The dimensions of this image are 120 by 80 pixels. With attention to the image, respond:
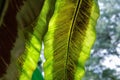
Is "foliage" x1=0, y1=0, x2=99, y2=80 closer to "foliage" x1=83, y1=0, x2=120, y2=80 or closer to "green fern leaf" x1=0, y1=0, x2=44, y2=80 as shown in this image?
"green fern leaf" x1=0, y1=0, x2=44, y2=80

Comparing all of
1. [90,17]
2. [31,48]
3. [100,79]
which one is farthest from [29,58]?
[100,79]

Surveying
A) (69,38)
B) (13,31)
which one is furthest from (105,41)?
(13,31)

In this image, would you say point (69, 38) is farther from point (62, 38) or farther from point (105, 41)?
point (105, 41)

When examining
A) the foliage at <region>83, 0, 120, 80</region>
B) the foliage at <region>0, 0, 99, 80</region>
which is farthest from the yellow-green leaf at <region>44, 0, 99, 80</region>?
the foliage at <region>83, 0, 120, 80</region>

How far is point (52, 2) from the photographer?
0.55 m

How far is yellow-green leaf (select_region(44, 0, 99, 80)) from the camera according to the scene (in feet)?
1.77

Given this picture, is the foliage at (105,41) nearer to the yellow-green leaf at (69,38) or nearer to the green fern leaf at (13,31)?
the yellow-green leaf at (69,38)

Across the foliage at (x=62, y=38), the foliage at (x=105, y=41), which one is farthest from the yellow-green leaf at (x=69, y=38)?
the foliage at (x=105, y=41)

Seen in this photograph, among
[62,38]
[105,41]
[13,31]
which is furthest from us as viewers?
[105,41]

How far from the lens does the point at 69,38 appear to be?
54 centimetres

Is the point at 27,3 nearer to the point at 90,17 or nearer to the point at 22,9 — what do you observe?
the point at 22,9

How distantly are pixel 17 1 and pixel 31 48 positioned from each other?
0.31 ft

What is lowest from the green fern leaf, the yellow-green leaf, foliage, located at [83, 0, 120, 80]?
foliage, located at [83, 0, 120, 80]

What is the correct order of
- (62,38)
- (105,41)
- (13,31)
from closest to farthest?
1. (13,31)
2. (62,38)
3. (105,41)
